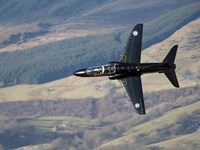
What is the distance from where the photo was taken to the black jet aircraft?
182 metres

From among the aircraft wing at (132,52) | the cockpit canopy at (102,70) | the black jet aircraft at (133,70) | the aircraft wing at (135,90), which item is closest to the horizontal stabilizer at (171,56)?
the black jet aircraft at (133,70)

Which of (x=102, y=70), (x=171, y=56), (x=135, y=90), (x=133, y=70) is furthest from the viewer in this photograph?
(x=102, y=70)

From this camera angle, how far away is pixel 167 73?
182 meters

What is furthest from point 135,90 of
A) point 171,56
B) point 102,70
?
point 171,56

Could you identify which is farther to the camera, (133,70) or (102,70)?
(102,70)

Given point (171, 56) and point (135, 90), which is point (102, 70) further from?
point (171, 56)

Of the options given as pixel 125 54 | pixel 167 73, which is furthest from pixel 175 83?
pixel 125 54

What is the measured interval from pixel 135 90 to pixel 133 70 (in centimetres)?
524

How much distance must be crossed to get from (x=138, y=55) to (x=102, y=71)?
986cm

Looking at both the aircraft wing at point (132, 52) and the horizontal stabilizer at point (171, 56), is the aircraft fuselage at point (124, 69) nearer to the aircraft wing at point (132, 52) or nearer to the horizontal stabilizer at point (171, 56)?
the horizontal stabilizer at point (171, 56)

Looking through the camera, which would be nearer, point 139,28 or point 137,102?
point 137,102

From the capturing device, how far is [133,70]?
18412 cm

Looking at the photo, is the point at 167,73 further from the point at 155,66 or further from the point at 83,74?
the point at 83,74

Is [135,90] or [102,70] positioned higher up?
[102,70]
